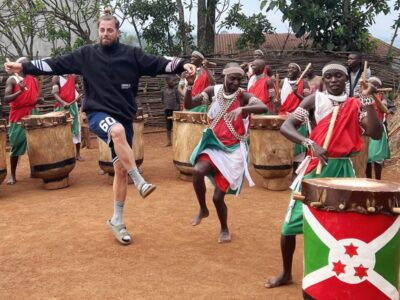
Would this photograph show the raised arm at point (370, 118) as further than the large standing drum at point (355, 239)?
Yes

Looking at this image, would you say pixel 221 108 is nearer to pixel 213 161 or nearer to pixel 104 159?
pixel 213 161

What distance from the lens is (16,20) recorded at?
14.2 meters

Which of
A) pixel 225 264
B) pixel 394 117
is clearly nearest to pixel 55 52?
pixel 394 117

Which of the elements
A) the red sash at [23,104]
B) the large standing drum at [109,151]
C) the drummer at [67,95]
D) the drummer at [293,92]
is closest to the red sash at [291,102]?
the drummer at [293,92]

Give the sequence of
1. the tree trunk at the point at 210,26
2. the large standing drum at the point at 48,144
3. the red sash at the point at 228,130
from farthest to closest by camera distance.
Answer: the tree trunk at the point at 210,26
the large standing drum at the point at 48,144
the red sash at the point at 228,130

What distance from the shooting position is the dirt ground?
151 inches

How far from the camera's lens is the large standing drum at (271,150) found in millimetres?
7141

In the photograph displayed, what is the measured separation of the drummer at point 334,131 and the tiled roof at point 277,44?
10.6m

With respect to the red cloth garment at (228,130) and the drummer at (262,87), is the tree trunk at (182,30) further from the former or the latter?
the red cloth garment at (228,130)

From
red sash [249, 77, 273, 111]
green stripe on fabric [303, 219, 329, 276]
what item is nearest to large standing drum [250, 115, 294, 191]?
red sash [249, 77, 273, 111]

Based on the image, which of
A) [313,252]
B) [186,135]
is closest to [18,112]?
[186,135]

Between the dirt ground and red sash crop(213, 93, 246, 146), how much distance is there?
965 millimetres

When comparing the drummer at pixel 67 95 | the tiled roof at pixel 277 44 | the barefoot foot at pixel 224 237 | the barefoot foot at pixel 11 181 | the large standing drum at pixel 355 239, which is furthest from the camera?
the tiled roof at pixel 277 44

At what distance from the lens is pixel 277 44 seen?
1933 centimetres
